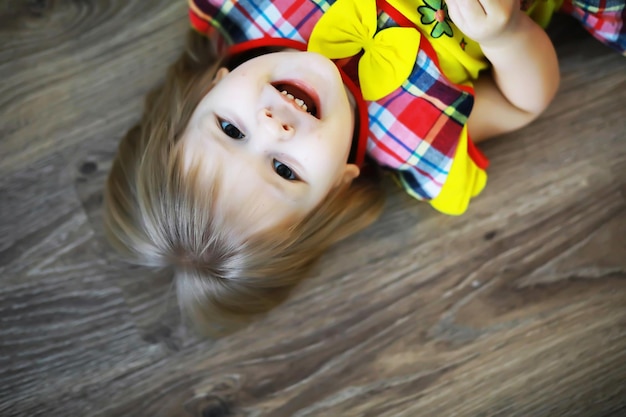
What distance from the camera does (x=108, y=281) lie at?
2.93ft

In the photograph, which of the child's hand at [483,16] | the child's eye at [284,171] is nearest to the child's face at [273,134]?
the child's eye at [284,171]

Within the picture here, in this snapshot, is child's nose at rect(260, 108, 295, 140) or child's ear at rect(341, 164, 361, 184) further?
child's ear at rect(341, 164, 361, 184)

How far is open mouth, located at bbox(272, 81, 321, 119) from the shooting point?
0.72 m

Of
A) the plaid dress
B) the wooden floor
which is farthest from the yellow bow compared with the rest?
the wooden floor

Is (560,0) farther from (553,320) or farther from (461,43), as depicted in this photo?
(553,320)

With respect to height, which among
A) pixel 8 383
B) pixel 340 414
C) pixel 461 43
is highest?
pixel 461 43

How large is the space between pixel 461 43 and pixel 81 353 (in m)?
0.72

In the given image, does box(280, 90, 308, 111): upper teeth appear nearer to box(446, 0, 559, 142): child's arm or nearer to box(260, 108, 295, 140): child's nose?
box(260, 108, 295, 140): child's nose

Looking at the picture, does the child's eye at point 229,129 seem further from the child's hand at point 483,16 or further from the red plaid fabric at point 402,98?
the child's hand at point 483,16

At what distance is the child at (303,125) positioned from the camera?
688 millimetres

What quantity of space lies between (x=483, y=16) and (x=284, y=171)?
0.30 metres

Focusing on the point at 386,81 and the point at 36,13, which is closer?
the point at 386,81

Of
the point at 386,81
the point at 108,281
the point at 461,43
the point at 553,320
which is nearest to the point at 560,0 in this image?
the point at 461,43

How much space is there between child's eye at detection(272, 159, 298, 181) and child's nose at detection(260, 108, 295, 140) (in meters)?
0.04
